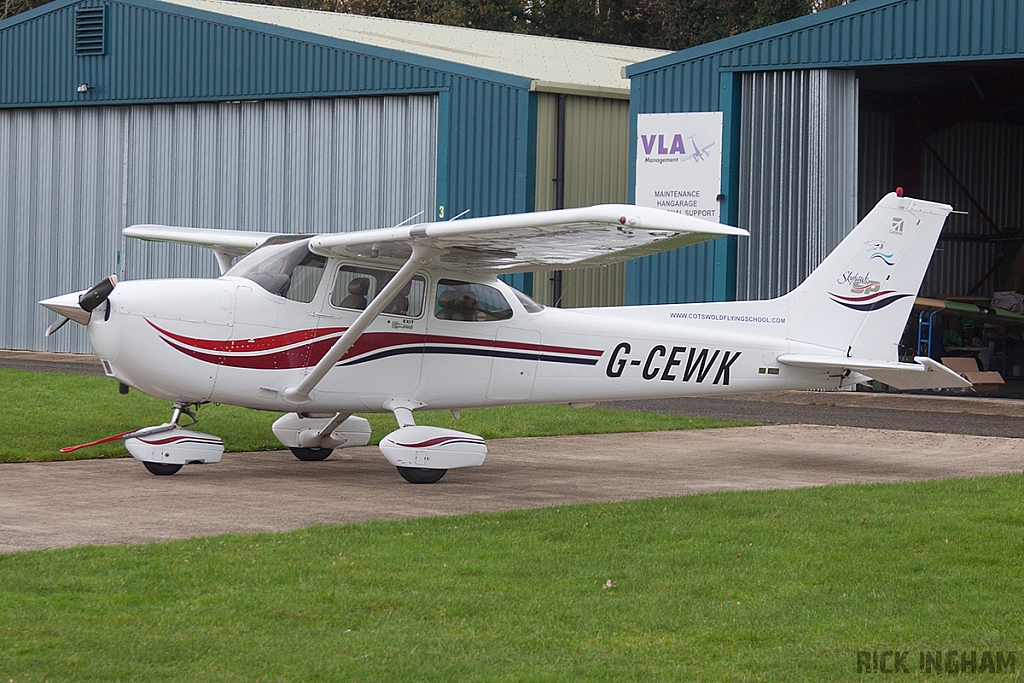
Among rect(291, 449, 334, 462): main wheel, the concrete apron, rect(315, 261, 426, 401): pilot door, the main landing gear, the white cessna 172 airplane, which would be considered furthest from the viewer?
rect(291, 449, 334, 462): main wheel

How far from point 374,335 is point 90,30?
18.4 meters

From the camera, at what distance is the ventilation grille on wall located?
26.2 meters

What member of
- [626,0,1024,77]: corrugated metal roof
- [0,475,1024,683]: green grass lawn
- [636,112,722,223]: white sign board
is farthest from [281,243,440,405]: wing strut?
[626,0,1024,77]: corrugated metal roof

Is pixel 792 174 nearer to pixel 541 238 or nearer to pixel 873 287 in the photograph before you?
pixel 873 287

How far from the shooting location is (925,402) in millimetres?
18922

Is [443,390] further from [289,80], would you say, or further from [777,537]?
[289,80]

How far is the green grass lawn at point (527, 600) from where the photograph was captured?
5246 millimetres

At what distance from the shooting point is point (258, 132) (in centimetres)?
2488

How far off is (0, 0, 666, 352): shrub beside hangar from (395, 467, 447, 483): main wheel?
1181 cm

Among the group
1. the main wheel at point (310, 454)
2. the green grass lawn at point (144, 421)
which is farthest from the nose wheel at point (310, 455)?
the green grass lawn at point (144, 421)

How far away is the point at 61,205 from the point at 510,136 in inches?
428

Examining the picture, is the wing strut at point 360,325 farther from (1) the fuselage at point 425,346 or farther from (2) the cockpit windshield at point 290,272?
(2) the cockpit windshield at point 290,272

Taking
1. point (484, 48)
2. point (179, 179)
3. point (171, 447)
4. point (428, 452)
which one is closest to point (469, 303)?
point (428, 452)

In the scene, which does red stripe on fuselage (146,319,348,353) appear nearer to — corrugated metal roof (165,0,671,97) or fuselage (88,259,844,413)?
fuselage (88,259,844,413)
